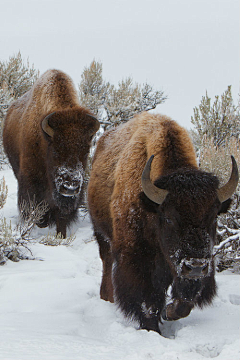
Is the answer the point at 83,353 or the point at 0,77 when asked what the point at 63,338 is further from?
the point at 0,77

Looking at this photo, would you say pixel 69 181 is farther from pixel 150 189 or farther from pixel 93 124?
pixel 150 189

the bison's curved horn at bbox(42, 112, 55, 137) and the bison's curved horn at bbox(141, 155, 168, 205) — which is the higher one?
the bison's curved horn at bbox(141, 155, 168, 205)

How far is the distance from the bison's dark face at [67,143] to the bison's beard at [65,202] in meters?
0.05

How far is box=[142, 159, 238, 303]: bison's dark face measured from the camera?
3039 mm

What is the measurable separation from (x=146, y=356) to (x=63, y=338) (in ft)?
2.10

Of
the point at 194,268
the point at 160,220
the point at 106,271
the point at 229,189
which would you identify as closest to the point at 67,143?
the point at 106,271

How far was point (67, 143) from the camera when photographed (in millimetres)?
5832

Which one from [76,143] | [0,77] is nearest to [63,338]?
[76,143]

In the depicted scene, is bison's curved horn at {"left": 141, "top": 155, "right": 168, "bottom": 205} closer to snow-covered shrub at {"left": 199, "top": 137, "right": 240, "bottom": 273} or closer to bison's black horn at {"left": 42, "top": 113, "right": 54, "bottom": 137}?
snow-covered shrub at {"left": 199, "top": 137, "right": 240, "bottom": 273}

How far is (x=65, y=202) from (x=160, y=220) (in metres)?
3.02

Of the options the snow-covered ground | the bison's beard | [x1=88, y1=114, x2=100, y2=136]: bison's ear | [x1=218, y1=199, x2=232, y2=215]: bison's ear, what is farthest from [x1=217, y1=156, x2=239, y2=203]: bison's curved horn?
the bison's beard

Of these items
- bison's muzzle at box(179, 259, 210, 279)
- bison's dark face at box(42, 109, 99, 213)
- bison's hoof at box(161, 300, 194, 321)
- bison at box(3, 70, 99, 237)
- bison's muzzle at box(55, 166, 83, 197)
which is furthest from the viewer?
bison at box(3, 70, 99, 237)

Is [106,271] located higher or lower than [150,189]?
lower

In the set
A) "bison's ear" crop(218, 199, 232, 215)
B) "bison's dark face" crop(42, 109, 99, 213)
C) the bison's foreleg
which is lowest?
the bison's foreleg
